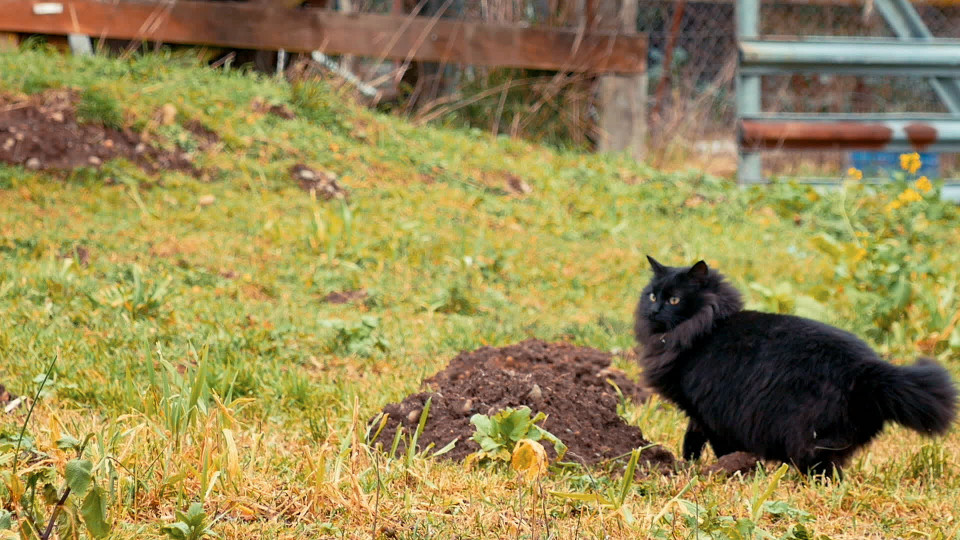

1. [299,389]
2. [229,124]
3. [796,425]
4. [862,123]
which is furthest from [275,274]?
[862,123]

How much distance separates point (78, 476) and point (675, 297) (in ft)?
7.62

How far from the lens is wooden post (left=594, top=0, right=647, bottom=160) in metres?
9.55

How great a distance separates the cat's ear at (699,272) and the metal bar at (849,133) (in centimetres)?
556

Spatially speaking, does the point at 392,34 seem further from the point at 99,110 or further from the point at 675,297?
the point at 675,297

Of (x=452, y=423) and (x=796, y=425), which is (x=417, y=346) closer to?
(x=452, y=423)

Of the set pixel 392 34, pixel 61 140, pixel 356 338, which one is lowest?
pixel 356 338

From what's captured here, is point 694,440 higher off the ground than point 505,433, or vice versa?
point 505,433

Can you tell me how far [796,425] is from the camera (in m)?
3.11

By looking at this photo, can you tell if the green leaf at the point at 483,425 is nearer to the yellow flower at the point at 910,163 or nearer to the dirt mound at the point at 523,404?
the dirt mound at the point at 523,404

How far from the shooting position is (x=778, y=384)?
3152 millimetres

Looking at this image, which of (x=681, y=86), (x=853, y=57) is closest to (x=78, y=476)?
(x=853, y=57)

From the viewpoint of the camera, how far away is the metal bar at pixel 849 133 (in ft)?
29.0

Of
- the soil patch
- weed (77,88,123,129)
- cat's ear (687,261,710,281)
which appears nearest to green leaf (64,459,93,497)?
cat's ear (687,261,710,281)

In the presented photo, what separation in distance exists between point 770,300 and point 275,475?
3.24 metres
